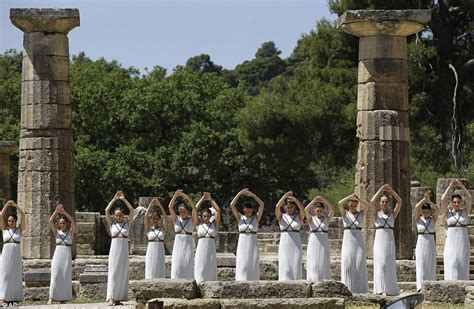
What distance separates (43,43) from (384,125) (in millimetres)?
6531

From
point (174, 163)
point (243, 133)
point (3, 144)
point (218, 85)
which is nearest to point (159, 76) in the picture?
point (218, 85)

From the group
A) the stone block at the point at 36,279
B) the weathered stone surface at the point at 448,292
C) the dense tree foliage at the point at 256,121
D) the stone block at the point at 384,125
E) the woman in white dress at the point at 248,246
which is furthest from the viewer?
the dense tree foliage at the point at 256,121

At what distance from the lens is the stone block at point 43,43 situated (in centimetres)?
2511

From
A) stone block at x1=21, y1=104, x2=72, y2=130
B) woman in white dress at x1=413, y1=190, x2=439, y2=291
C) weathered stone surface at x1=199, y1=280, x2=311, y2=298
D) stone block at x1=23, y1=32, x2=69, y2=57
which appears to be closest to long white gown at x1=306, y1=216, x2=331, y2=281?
woman in white dress at x1=413, y1=190, x2=439, y2=291

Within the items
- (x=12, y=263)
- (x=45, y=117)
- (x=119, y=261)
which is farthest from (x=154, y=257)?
(x=45, y=117)

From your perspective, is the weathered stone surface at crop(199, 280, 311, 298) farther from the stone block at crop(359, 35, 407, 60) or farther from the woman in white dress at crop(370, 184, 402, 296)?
the stone block at crop(359, 35, 407, 60)

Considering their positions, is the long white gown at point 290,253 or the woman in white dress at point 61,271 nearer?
the long white gown at point 290,253

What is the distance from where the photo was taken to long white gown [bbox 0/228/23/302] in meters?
21.0

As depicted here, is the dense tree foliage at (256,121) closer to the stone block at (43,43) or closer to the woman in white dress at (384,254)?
the stone block at (43,43)

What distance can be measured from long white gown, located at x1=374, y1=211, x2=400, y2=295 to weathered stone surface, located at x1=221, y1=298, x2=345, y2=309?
337 centimetres

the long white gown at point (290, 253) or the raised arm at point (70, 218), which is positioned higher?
the raised arm at point (70, 218)

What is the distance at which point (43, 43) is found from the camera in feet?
82.4

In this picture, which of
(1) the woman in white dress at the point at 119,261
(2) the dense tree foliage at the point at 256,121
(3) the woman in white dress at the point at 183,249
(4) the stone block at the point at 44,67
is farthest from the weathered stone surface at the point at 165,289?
(2) the dense tree foliage at the point at 256,121

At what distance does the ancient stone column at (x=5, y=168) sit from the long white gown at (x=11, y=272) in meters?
12.8
